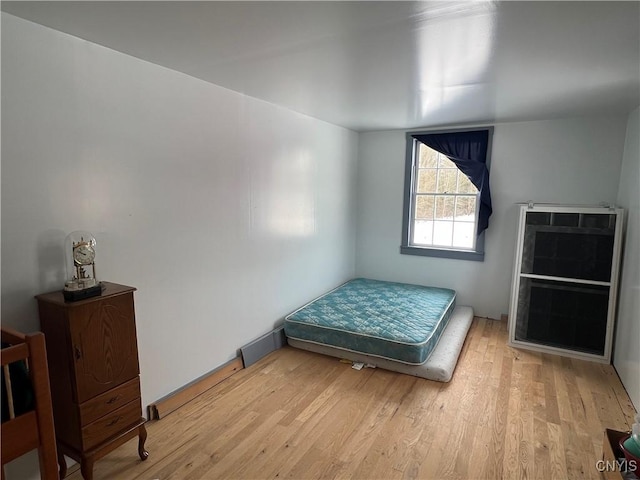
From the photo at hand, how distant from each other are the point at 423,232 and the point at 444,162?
91 cm

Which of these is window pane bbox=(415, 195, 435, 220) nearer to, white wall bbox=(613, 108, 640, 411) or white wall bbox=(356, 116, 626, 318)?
white wall bbox=(356, 116, 626, 318)

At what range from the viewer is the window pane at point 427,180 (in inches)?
184

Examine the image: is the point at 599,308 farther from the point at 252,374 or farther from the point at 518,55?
the point at 252,374

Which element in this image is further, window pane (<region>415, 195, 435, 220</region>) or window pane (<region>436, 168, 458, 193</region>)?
window pane (<region>415, 195, 435, 220</region>)

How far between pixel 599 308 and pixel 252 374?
10.1ft

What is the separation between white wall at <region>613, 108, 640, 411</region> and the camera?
2701mm

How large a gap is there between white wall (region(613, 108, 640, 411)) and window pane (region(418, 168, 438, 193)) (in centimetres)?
186

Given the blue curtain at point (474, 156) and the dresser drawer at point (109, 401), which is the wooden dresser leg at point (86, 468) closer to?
the dresser drawer at point (109, 401)

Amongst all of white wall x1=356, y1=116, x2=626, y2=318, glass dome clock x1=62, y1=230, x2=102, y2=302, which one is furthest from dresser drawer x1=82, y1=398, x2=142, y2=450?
→ white wall x1=356, y1=116, x2=626, y2=318

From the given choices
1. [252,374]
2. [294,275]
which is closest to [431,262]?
[294,275]

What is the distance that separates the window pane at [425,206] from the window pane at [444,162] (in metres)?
0.40

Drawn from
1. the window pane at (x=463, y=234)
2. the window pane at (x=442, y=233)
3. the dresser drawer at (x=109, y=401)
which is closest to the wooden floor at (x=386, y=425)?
the dresser drawer at (x=109, y=401)

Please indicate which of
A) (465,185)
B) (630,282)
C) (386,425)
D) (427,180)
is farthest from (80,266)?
(465,185)

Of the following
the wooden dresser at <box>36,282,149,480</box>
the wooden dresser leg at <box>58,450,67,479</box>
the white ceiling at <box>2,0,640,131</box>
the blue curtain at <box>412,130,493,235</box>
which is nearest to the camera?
the white ceiling at <box>2,0,640,131</box>
